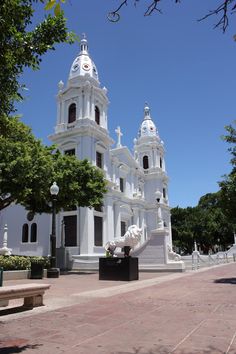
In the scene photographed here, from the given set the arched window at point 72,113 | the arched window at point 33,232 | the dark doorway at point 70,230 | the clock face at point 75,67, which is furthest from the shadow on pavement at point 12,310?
the clock face at point 75,67

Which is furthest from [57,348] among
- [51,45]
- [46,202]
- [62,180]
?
[46,202]

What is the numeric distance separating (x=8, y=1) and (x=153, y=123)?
5363 cm

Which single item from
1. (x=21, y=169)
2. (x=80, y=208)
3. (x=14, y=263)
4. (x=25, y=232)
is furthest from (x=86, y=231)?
(x=21, y=169)

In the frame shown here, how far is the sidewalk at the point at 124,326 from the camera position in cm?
489

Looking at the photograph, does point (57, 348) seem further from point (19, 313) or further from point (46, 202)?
point (46, 202)

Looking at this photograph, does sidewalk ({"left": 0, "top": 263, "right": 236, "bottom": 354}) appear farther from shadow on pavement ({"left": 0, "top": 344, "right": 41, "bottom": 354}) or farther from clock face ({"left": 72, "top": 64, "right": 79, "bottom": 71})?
clock face ({"left": 72, "top": 64, "right": 79, "bottom": 71})

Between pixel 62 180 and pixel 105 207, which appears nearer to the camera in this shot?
pixel 62 180

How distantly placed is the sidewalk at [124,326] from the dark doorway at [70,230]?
23099mm

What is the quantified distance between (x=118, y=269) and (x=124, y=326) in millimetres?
9797

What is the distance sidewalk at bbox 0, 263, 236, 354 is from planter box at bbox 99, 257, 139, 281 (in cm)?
600

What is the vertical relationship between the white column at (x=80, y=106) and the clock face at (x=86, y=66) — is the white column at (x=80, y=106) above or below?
below

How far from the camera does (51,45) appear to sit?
626 cm

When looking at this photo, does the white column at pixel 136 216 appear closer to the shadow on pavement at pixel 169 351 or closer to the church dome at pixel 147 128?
the church dome at pixel 147 128

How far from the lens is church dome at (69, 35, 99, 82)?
38.6 metres
